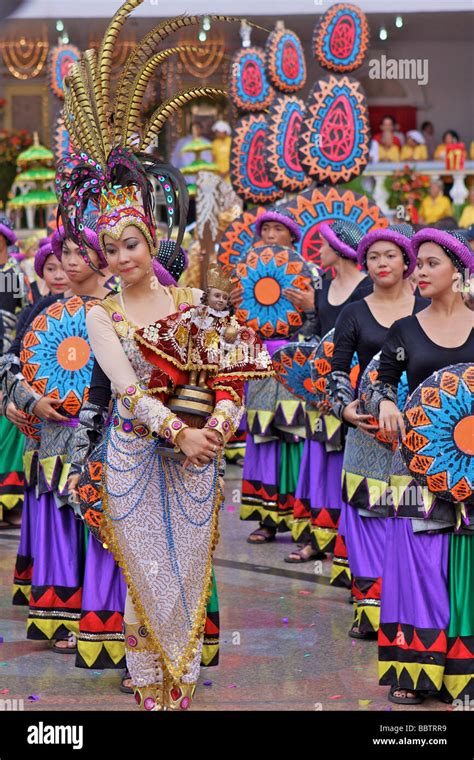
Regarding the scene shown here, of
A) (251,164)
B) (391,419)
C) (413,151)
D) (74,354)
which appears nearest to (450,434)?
(391,419)

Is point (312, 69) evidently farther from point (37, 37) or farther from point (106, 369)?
point (106, 369)

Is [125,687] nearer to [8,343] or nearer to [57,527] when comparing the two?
[57,527]

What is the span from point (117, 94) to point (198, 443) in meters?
1.29

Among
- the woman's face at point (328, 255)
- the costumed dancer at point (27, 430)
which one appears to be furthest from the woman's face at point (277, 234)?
the costumed dancer at point (27, 430)

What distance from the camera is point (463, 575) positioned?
4863 millimetres

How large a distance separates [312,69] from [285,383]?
16596mm

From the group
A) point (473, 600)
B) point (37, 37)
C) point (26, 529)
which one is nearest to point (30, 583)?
point (26, 529)

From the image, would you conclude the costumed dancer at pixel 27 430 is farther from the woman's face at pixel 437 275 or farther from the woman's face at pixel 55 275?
the woman's face at pixel 437 275

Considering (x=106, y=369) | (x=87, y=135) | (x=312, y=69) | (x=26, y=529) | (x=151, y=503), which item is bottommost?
Result: (x=26, y=529)

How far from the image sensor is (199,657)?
15.2 feet

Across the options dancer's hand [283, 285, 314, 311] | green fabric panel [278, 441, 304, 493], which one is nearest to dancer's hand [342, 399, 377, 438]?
dancer's hand [283, 285, 314, 311]

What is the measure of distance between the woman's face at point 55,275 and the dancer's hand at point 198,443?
236 cm
